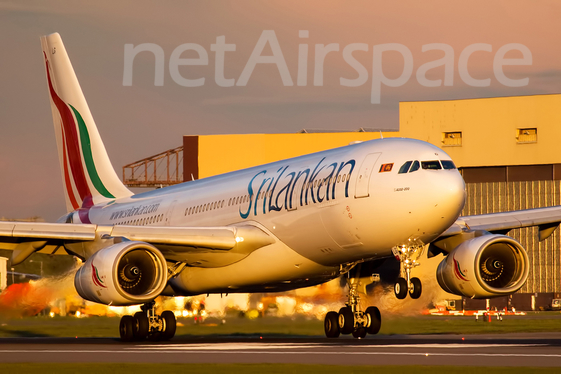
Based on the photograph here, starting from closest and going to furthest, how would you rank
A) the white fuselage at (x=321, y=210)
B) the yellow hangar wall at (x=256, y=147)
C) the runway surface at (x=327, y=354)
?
the runway surface at (x=327, y=354) < the white fuselage at (x=321, y=210) < the yellow hangar wall at (x=256, y=147)

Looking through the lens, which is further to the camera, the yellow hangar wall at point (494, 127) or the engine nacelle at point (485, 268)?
the yellow hangar wall at point (494, 127)

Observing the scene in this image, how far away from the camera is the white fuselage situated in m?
21.6

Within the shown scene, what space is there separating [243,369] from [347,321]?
36.7 ft

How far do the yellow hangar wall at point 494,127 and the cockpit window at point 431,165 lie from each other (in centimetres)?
4386

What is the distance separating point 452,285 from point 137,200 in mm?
14405

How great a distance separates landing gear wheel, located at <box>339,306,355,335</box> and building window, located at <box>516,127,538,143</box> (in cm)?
4120

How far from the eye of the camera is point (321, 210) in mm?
23641

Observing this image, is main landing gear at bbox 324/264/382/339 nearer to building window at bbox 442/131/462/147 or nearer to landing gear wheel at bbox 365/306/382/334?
landing gear wheel at bbox 365/306/382/334

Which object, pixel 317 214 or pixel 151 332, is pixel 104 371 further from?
pixel 151 332

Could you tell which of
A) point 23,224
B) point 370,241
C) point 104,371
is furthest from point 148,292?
point 104,371

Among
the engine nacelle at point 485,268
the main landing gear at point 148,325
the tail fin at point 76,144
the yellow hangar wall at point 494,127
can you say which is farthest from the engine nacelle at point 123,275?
the yellow hangar wall at point 494,127

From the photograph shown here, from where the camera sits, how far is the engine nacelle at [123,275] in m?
23.4

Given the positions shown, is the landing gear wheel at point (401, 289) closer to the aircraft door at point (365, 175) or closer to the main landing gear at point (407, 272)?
the main landing gear at point (407, 272)

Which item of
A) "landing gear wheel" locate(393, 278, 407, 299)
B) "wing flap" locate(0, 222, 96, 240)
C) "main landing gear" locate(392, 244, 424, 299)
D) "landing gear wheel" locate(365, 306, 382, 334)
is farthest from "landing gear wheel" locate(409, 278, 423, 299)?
"wing flap" locate(0, 222, 96, 240)
